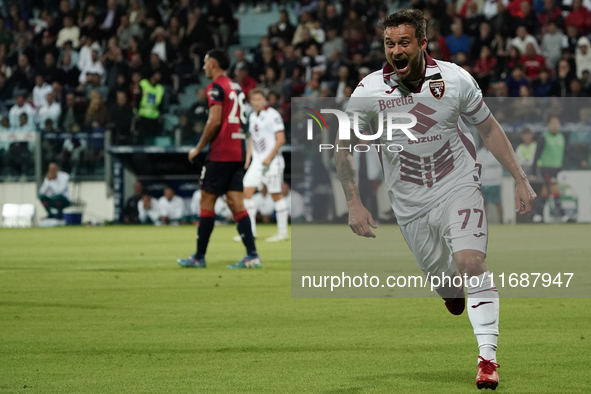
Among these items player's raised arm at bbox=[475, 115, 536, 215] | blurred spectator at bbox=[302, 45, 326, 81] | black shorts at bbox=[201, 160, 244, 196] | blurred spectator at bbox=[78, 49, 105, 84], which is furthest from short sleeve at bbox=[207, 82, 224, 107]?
blurred spectator at bbox=[78, 49, 105, 84]

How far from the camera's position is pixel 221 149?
1083 cm

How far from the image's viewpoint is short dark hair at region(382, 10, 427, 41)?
194 inches

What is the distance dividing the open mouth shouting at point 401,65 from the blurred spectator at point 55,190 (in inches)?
710

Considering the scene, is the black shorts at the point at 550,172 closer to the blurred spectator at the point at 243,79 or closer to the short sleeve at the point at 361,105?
the blurred spectator at the point at 243,79

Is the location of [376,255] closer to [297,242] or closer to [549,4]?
[297,242]

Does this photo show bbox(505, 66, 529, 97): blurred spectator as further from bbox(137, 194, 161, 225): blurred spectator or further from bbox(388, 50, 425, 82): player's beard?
bbox(388, 50, 425, 82): player's beard

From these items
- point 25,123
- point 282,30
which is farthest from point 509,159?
point 282,30

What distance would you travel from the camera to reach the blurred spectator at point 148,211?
22.3 m

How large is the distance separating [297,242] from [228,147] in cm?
547

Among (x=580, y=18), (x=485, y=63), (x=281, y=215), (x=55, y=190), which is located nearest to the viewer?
(x=281, y=215)

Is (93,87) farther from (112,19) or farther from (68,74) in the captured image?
(112,19)

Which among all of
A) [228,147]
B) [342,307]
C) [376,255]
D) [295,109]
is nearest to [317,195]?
[295,109]

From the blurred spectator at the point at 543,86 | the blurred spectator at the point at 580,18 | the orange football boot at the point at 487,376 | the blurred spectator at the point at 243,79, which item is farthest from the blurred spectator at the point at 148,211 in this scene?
the orange football boot at the point at 487,376

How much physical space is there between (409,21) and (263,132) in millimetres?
11109
